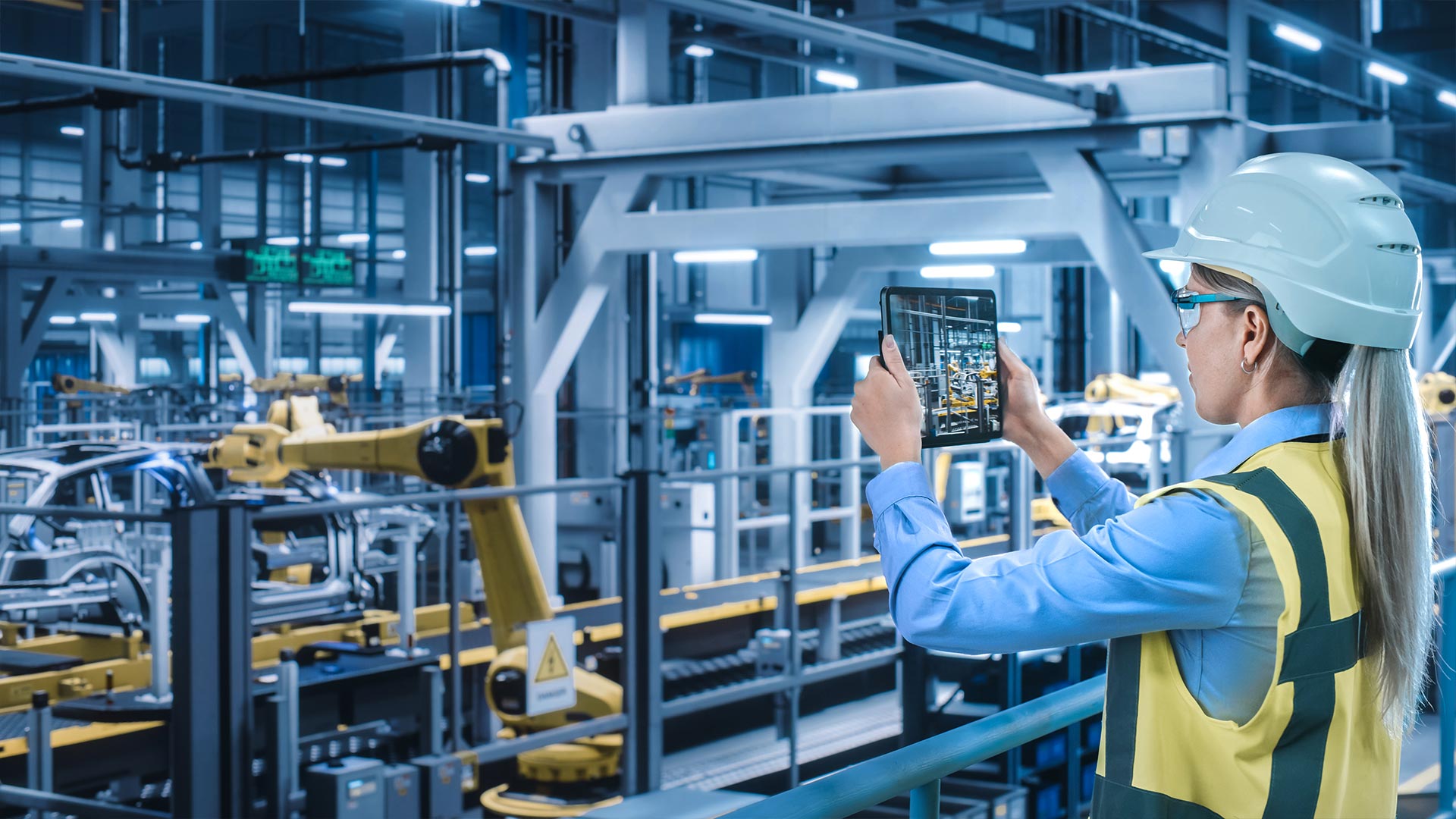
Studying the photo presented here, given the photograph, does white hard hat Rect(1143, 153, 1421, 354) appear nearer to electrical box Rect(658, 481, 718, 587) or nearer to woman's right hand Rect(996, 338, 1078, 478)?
woman's right hand Rect(996, 338, 1078, 478)

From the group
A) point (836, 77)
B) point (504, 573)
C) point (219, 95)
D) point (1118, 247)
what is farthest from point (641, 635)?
point (836, 77)

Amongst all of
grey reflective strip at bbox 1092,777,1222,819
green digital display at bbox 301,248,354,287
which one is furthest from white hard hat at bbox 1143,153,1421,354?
green digital display at bbox 301,248,354,287

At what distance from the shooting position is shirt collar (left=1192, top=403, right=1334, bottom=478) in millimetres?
1358

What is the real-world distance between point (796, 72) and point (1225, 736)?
17.3m

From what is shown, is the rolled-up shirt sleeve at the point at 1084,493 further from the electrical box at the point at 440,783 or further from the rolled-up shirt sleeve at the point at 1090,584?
the electrical box at the point at 440,783

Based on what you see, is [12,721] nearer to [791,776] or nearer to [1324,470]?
[791,776]

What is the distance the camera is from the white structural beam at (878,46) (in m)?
5.02

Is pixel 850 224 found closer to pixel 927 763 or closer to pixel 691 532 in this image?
pixel 691 532

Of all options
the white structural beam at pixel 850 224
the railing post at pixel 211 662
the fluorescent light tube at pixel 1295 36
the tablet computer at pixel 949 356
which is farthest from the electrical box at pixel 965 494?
the tablet computer at pixel 949 356

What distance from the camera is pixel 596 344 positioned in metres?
10.9

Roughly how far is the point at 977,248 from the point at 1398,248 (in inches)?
351

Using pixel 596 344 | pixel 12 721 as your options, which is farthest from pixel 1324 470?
pixel 596 344

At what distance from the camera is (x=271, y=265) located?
14.6m

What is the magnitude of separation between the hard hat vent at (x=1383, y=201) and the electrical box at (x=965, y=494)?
9981 mm
